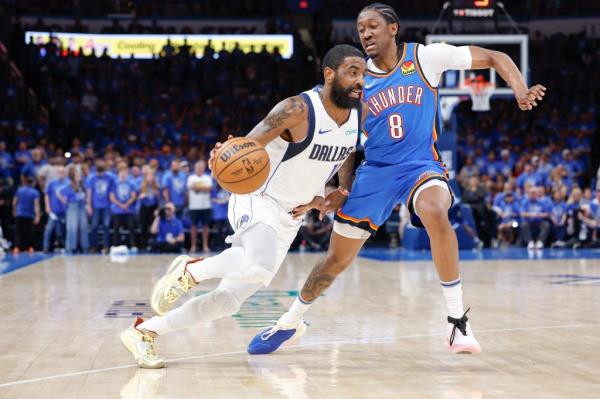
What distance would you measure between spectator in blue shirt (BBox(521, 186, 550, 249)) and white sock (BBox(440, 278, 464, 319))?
12.9m

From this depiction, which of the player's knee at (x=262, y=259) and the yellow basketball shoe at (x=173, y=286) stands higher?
the player's knee at (x=262, y=259)

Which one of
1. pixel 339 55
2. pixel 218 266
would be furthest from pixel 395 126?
pixel 218 266

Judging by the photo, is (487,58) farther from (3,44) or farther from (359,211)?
(3,44)

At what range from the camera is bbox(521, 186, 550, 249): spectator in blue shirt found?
1789cm

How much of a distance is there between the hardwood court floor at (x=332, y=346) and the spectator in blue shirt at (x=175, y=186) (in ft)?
20.0

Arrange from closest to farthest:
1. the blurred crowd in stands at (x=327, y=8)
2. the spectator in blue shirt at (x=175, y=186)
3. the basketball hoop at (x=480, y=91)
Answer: the basketball hoop at (x=480, y=91) < the spectator in blue shirt at (x=175, y=186) < the blurred crowd in stands at (x=327, y=8)

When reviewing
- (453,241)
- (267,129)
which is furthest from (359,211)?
(267,129)

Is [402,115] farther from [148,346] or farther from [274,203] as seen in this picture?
[148,346]

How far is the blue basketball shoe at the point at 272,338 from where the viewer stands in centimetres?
539

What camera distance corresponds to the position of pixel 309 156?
16.4 ft

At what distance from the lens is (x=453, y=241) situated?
536cm

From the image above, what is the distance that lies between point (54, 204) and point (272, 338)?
1139 cm

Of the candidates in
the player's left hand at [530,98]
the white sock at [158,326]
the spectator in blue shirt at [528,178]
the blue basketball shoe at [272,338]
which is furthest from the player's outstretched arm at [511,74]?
the spectator in blue shirt at [528,178]

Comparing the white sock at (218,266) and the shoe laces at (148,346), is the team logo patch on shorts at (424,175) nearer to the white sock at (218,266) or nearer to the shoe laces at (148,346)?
the white sock at (218,266)
